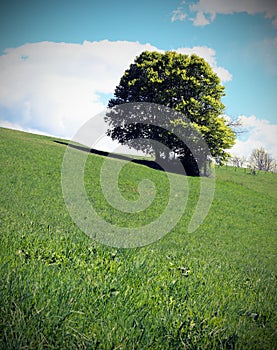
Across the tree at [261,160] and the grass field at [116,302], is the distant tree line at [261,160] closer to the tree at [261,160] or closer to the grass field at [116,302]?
the tree at [261,160]

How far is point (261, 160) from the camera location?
11025 cm

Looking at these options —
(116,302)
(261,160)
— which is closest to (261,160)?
(261,160)

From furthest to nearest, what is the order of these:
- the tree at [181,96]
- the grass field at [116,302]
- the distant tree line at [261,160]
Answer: the distant tree line at [261,160], the tree at [181,96], the grass field at [116,302]

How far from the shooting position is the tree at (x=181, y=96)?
39.2 metres

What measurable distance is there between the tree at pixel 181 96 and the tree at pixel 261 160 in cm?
7548

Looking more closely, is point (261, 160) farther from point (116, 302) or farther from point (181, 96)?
point (116, 302)

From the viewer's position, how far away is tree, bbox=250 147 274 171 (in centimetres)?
11000

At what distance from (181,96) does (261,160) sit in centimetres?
8057

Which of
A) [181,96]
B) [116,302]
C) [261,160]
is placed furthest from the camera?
[261,160]

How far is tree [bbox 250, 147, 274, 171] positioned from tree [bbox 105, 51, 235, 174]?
75.5m

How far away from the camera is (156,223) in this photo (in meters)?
14.9

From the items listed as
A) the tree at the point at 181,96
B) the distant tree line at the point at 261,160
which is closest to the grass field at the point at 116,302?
the tree at the point at 181,96

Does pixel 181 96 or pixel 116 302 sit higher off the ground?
pixel 181 96

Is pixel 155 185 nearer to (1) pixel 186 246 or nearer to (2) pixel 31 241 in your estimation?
(1) pixel 186 246
